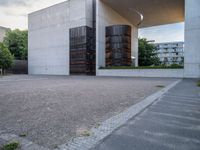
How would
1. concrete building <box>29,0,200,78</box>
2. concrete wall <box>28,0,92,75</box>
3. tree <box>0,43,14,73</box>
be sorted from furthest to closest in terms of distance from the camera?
tree <box>0,43,14,73</box>
concrete wall <box>28,0,92,75</box>
concrete building <box>29,0,200,78</box>

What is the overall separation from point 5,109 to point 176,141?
4.67m

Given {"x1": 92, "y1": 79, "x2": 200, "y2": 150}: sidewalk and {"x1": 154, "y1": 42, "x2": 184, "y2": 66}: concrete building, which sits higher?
{"x1": 154, "y1": 42, "x2": 184, "y2": 66}: concrete building

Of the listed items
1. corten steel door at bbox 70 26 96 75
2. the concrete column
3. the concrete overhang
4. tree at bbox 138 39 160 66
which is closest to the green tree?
corten steel door at bbox 70 26 96 75

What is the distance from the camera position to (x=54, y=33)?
31.0m

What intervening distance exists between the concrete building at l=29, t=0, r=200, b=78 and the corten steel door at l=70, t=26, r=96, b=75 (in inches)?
10.6

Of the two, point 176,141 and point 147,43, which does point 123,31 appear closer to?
point 147,43

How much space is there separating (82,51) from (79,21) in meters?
5.18

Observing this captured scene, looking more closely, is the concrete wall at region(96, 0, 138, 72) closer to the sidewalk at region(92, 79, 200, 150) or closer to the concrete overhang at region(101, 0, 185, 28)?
the concrete overhang at region(101, 0, 185, 28)

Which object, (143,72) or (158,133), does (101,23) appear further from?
(158,133)

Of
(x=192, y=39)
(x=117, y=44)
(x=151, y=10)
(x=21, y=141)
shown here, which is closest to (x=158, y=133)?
(x=21, y=141)

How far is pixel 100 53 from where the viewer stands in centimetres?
2692

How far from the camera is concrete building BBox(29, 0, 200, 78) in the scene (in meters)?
26.5

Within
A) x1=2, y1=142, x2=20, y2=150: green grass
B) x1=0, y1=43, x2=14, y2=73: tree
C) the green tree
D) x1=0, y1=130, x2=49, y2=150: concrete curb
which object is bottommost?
x1=0, y1=130, x2=49, y2=150: concrete curb

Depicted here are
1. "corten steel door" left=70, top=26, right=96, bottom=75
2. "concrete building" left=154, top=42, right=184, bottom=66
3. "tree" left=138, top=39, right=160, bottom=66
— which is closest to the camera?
"corten steel door" left=70, top=26, right=96, bottom=75
